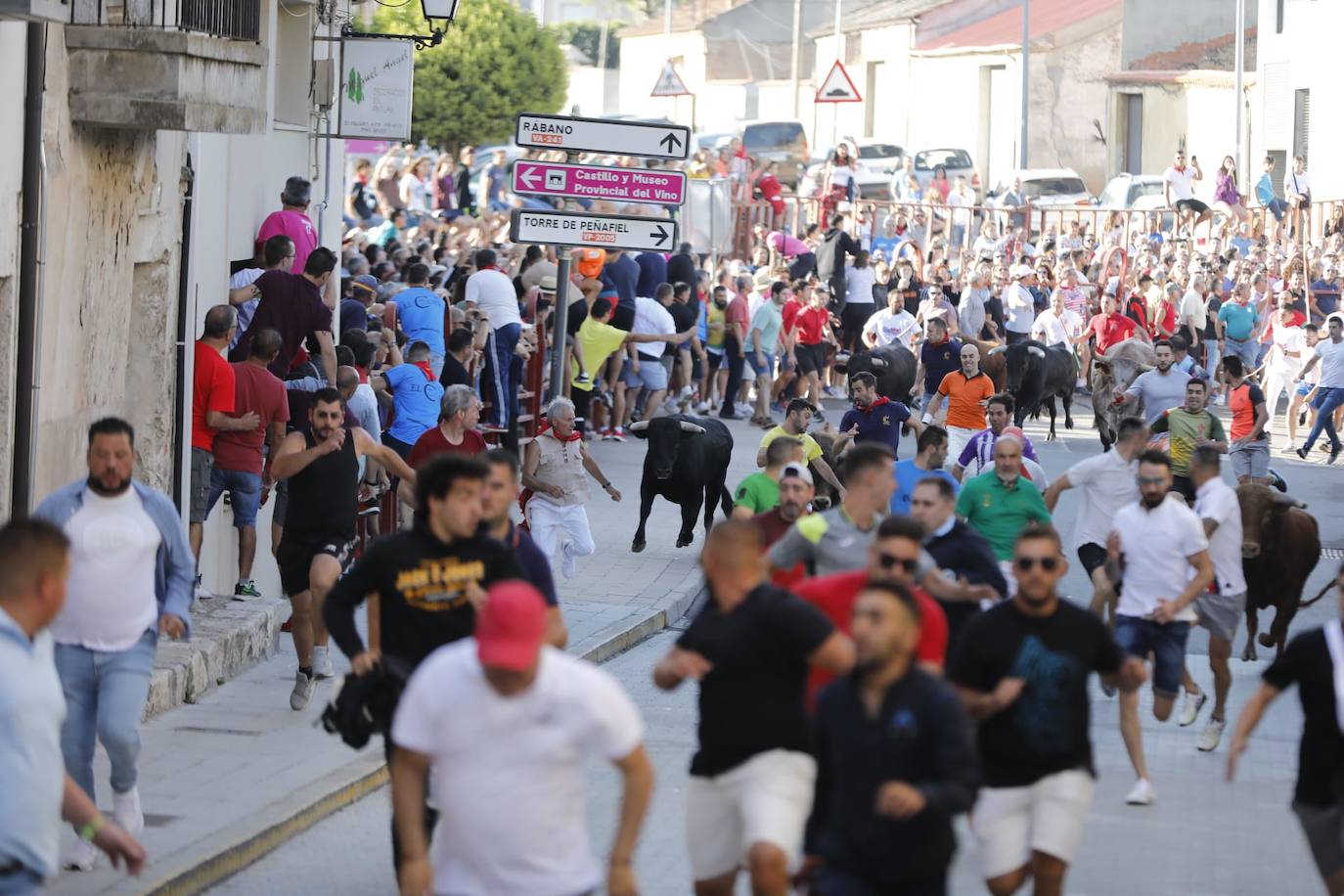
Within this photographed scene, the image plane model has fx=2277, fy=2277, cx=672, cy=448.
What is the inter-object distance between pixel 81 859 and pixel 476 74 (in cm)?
4219

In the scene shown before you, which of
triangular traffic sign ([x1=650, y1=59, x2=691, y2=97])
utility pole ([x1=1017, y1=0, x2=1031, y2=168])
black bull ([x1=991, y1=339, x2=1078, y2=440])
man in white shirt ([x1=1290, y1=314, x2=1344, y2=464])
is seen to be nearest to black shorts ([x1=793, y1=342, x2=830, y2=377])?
black bull ([x1=991, y1=339, x2=1078, y2=440])

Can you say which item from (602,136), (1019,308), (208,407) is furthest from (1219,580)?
(1019,308)

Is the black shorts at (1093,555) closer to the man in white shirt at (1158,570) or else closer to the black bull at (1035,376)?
the man in white shirt at (1158,570)

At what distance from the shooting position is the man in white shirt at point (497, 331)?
2030 centimetres

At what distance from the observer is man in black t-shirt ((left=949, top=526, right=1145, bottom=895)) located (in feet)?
24.4

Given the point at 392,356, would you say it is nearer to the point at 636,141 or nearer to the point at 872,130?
the point at 636,141

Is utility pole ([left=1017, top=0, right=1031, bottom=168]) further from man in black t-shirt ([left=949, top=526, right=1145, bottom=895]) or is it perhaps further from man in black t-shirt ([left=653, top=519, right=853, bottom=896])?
man in black t-shirt ([left=653, top=519, right=853, bottom=896])

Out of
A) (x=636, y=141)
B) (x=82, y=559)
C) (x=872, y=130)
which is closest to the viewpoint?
(x=82, y=559)

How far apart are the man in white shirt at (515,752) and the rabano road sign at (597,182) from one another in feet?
31.7

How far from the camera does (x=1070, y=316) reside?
31719 millimetres

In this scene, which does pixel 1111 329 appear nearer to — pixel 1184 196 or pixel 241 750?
pixel 1184 196

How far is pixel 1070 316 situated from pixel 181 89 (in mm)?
21318

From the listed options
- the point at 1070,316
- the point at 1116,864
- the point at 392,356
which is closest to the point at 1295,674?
the point at 1116,864

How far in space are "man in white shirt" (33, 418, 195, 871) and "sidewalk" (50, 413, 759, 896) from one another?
1.90 ft
